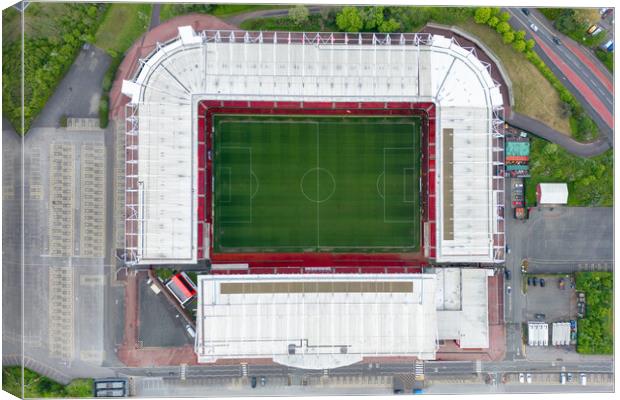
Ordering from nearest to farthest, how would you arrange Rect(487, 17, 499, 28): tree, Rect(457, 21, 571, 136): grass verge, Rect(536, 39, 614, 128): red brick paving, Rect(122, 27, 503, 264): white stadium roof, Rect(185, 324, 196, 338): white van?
Rect(122, 27, 503, 264): white stadium roof
Rect(185, 324, 196, 338): white van
Rect(487, 17, 499, 28): tree
Rect(457, 21, 571, 136): grass verge
Rect(536, 39, 614, 128): red brick paving

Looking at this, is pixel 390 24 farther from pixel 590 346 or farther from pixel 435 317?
pixel 590 346

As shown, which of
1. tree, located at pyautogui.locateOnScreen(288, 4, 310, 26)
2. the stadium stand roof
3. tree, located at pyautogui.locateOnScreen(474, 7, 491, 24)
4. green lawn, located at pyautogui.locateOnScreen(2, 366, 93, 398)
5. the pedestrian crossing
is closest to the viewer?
the stadium stand roof

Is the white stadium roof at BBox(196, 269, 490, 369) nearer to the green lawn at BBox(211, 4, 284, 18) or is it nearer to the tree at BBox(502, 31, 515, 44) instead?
the tree at BBox(502, 31, 515, 44)

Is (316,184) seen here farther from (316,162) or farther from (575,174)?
(575,174)

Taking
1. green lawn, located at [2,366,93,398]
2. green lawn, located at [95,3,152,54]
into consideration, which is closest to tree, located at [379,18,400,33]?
green lawn, located at [95,3,152,54]

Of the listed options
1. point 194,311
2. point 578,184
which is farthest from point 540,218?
point 194,311

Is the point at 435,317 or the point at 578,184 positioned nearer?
the point at 435,317

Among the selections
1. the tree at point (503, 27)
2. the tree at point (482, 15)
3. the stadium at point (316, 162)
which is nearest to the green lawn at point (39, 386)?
the stadium at point (316, 162)
